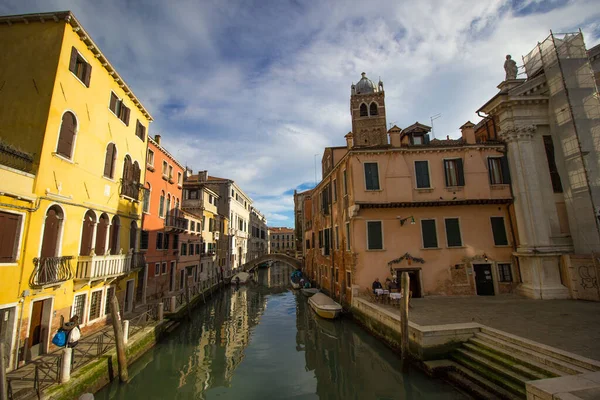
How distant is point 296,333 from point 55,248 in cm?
1087

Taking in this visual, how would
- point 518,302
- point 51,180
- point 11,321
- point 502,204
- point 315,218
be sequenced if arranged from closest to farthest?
point 11,321, point 51,180, point 518,302, point 502,204, point 315,218

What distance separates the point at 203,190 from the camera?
2633cm

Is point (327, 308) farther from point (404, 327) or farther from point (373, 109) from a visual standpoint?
point (373, 109)

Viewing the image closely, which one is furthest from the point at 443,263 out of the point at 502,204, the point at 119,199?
the point at 119,199

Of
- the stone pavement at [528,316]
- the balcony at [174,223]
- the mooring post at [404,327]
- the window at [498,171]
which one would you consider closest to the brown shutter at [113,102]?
A: the balcony at [174,223]

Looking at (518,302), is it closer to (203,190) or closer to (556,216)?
(556,216)

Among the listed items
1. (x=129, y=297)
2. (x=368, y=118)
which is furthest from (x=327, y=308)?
(x=368, y=118)

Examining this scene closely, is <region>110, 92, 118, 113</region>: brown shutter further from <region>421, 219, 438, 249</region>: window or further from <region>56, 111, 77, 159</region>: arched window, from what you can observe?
<region>421, 219, 438, 249</region>: window

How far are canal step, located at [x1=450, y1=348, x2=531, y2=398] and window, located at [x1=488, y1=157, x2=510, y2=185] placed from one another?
10.7m

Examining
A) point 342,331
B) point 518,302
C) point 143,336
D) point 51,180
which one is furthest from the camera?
point 342,331

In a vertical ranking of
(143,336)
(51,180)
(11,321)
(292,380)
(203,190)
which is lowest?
(292,380)

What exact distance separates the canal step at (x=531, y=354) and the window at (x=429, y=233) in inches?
268

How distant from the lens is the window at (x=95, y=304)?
1148cm

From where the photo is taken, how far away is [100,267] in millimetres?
11055
